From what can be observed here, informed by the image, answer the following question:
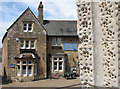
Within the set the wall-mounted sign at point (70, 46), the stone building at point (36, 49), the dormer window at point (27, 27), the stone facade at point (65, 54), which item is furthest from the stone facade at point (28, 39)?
the wall-mounted sign at point (70, 46)

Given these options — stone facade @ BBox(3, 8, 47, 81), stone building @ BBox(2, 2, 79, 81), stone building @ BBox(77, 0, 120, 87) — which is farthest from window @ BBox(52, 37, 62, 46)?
stone building @ BBox(77, 0, 120, 87)

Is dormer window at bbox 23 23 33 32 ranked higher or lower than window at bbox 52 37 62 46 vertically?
higher

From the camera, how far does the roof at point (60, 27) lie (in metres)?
20.0

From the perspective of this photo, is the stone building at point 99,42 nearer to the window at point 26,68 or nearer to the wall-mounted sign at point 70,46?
the window at point 26,68

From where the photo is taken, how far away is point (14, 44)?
59.2ft

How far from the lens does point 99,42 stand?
2.56 meters

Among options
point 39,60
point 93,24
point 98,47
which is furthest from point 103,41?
point 39,60

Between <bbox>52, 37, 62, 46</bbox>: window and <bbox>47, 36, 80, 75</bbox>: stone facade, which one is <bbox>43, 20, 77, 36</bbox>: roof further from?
<bbox>47, 36, 80, 75</bbox>: stone facade

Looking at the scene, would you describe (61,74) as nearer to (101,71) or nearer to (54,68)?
(54,68)

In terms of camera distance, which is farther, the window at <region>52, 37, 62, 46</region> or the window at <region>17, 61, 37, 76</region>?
the window at <region>52, 37, 62, 46</region>

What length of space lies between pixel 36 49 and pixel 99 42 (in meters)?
16.4

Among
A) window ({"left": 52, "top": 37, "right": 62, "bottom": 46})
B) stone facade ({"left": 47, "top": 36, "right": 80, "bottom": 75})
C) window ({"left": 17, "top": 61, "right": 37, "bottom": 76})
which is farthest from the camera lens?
window ({"left": 52, "top": 37, "right": 62, "bottom": 46})

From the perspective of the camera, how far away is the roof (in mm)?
20047

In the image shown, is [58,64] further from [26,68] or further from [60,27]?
[60,27]
